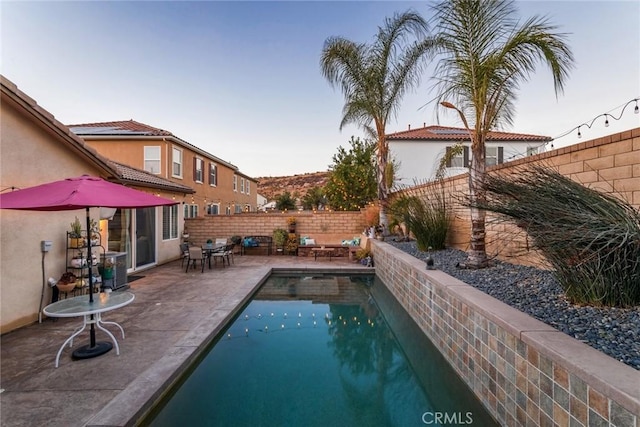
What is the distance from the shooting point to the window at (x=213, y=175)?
1939cm

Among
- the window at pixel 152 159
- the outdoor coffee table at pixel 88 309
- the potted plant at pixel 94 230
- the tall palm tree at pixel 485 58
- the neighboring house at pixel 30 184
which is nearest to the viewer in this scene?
the outdoor coffee table at pixel 88 309

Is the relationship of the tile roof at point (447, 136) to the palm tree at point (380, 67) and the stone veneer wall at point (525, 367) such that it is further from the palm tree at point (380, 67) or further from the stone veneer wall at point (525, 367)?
the stone veneer wall at point (525, 367)

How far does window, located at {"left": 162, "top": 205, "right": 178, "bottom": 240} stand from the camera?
36.9 ft

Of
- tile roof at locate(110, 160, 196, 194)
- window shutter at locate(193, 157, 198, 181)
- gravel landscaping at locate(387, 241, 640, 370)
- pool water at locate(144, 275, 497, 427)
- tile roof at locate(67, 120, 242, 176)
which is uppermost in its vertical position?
tile roof at locate(67, 120, 242, 176)

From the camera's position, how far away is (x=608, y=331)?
2.49 m

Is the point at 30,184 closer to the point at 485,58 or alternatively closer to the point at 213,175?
the point at 485,58

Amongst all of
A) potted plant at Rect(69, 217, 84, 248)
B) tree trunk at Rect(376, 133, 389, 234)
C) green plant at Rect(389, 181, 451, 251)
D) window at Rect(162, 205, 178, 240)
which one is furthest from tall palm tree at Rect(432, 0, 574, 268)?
window at Rect(162, 205, 178, 240)

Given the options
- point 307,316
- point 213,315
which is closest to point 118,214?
point 213,315

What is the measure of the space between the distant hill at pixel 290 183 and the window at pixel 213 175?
35661 mm

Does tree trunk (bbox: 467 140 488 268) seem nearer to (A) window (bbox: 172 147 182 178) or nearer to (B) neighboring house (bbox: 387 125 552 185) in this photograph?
(B) neighboring house (bbox: 387 125 552 185)

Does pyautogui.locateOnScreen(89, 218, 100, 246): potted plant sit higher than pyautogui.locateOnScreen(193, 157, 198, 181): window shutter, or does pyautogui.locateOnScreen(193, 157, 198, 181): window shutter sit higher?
A: pyautogui.locateOnScreen(193, 157, 198, 181): window shutter

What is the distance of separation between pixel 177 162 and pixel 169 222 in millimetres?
5076

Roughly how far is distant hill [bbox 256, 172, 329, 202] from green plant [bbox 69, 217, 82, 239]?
4994cm

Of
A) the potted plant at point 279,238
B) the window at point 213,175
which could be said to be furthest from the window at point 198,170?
the potted plant at point 279,238
